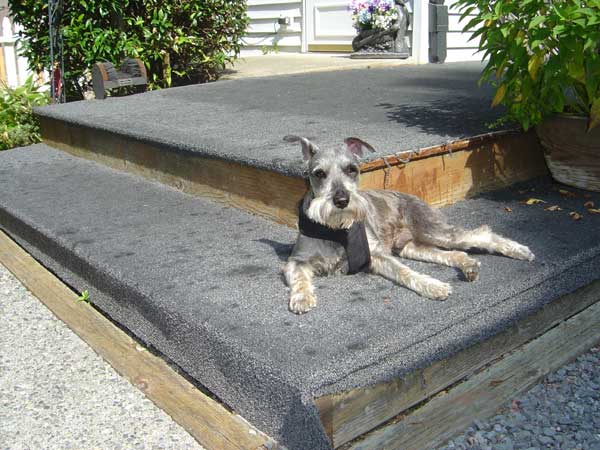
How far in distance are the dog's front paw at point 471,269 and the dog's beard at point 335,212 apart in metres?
0.64

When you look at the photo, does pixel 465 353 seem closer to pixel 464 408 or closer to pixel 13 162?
pixel 464 408

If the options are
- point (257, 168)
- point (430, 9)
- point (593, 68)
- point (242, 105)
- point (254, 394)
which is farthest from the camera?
point (430, 9)

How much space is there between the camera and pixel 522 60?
4.34 metres

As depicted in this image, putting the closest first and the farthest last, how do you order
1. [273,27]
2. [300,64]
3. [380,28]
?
[380,28]
[300,64]
[273,27]

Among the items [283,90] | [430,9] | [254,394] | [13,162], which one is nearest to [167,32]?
[283,90]

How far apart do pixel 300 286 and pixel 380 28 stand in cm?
858

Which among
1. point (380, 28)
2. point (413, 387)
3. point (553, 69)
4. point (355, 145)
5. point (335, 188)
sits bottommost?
point (413, 387)

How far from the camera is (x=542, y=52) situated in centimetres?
423

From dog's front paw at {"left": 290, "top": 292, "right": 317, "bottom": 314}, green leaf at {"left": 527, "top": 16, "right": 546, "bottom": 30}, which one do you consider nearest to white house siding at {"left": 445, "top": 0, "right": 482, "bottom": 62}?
green leaf at {"left": 527, "top": 16, "right": 546, "bottom": 30}

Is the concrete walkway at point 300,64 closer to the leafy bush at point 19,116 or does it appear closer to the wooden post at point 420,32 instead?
the wooden post at point 420,32

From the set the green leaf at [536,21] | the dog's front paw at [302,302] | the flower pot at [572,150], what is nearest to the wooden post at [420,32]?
the flower pot at [572,150]

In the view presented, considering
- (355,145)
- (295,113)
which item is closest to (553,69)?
(355,145)

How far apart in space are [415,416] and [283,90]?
593 centimetres

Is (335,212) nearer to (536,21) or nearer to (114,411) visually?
(114,411)
